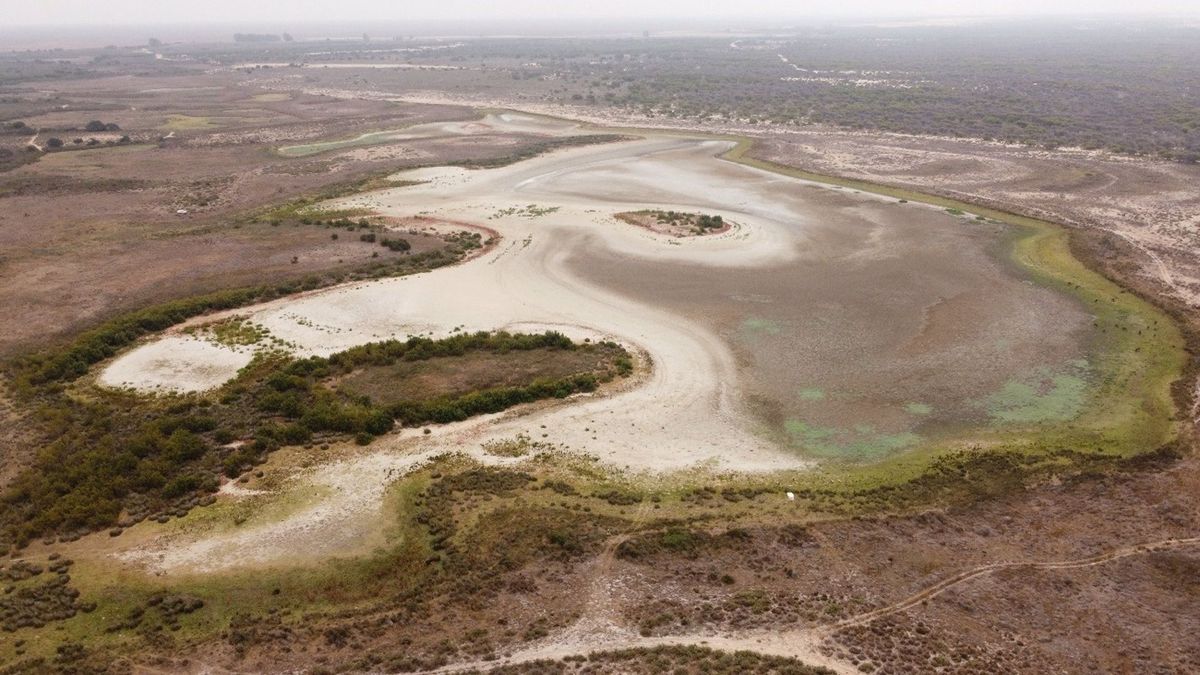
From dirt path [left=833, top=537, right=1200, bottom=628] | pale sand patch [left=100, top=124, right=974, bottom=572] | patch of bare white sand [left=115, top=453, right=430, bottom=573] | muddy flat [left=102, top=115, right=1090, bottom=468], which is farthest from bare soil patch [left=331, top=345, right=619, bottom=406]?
dirt path [left=833, top=537, right=1200, bottom=628]

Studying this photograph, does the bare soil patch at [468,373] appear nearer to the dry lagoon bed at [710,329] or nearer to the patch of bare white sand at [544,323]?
the patch of bare white sand at [544,323]

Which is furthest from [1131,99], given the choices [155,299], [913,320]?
[155,299]

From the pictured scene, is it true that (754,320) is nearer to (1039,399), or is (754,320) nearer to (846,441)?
(846,441)

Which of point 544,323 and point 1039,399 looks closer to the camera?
point 1039,399

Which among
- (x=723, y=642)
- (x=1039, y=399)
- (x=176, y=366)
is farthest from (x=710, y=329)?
(x=176, y=366)

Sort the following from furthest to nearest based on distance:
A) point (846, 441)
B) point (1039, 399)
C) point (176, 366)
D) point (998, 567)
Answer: point (176, 366) < point (1039, 399) < point (846, 441) < point (998, 567)

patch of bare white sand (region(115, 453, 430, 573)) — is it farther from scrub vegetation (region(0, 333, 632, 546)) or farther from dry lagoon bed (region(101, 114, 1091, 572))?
scrub vegetation (region(0, 333, 632, 546))
